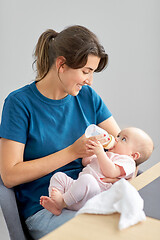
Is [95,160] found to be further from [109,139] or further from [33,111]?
[33,111]

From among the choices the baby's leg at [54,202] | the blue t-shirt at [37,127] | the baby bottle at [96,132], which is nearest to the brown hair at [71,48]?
the blue t-shirt at [37,127]

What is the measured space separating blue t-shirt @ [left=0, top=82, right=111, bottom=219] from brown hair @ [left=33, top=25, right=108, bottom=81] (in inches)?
5.9

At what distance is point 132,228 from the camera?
1.02 metres

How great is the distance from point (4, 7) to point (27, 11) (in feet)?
0.54

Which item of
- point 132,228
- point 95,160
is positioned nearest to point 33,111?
point 95,160

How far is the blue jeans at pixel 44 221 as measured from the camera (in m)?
1.50

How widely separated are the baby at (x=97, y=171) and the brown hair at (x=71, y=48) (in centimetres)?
36

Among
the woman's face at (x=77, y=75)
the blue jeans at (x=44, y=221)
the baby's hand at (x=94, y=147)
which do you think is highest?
the woman's face at (x=77, y=75)

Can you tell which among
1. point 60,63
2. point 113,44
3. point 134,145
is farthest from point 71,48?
point 113,44

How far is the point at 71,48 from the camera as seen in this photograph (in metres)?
1.62

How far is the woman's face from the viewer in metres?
1.64

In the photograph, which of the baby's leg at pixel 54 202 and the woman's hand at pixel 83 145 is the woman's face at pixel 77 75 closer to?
the woman's hand at pixel 83 145

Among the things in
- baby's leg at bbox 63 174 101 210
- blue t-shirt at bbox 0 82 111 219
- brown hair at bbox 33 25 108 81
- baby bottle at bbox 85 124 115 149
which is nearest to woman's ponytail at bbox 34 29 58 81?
A: brown hair at bbox 33 25 108 81

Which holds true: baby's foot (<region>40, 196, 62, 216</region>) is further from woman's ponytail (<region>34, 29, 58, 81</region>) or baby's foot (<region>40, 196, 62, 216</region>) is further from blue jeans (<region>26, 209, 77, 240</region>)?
woman's ponytail (<region>34, 29, 58, 81</region>)
